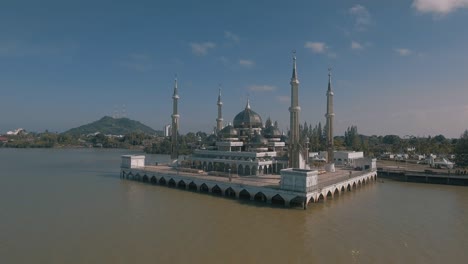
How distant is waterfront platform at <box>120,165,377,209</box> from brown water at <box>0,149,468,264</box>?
132 cm

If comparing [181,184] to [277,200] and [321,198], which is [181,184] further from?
[321,198]

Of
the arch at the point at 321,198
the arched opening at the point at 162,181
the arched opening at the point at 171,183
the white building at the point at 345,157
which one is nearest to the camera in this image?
the arch at the point at 321,198

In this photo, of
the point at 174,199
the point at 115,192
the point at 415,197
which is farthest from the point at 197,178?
the point at 415,197

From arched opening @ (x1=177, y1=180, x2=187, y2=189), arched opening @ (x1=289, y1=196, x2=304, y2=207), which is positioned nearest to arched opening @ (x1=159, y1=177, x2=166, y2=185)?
arched opening @ (x1=177, y1=180, x2=187, y2=189)

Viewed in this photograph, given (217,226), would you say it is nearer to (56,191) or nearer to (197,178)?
(197,178)

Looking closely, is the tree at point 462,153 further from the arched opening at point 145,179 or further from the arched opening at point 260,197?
the arched opening at point 145,179

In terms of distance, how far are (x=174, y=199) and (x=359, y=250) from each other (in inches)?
732

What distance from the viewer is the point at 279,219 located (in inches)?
974

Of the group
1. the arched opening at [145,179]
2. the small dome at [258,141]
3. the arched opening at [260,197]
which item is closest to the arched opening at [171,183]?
the arched opening at [145,179]

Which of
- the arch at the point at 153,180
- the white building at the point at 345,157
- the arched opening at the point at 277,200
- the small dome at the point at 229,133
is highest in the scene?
the small dome at the point at 229,133

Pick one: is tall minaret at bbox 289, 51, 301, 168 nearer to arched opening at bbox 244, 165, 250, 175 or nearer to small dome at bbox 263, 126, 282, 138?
arched opening at bbox 244, 165, 250, 175

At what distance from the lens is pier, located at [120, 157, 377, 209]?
28.7 metres

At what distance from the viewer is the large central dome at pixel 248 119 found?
49.2 metres

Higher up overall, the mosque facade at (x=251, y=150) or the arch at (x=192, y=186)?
the mosque facade at (x=251, y=150)
